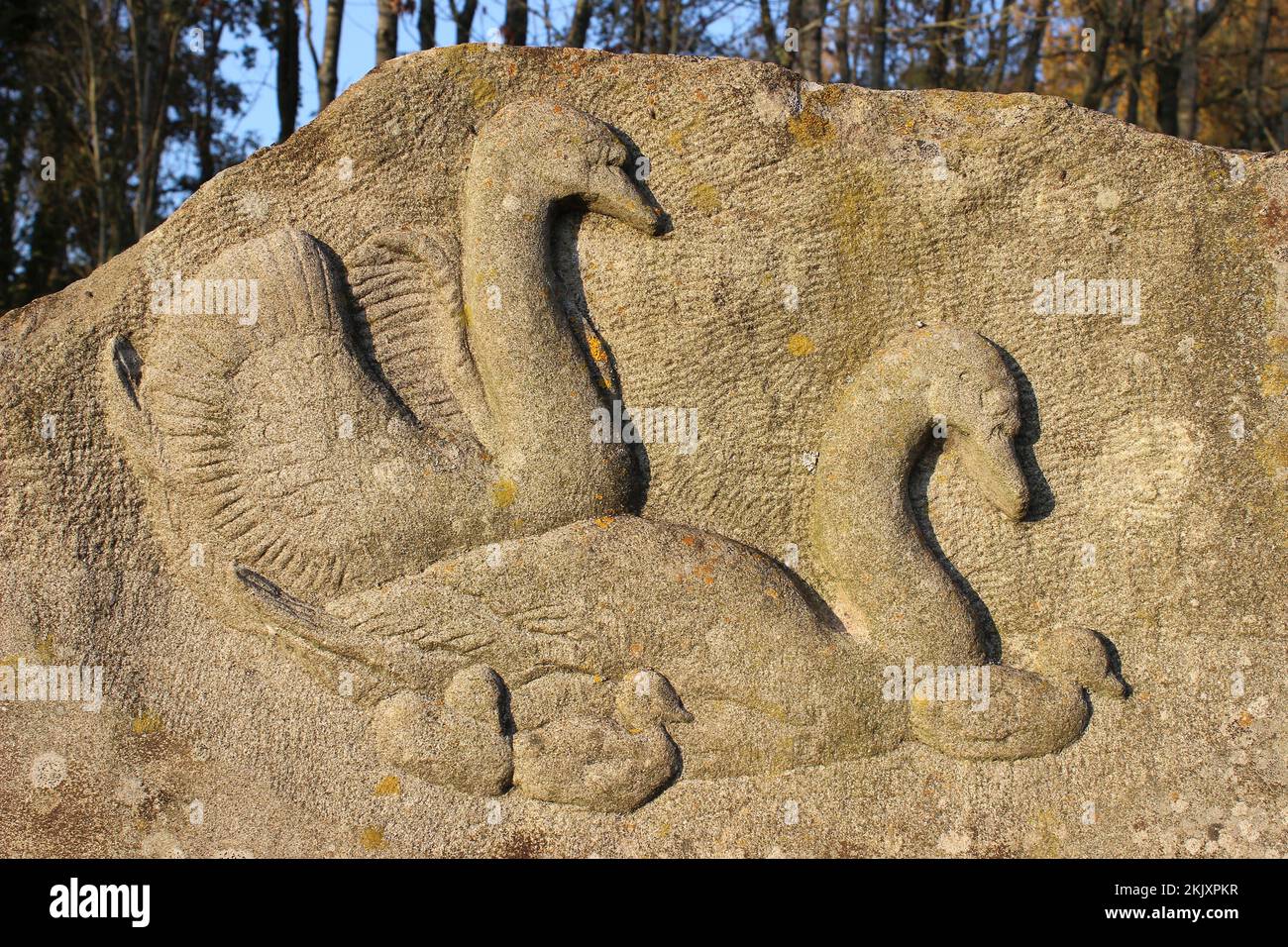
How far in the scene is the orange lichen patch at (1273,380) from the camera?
3.35 m

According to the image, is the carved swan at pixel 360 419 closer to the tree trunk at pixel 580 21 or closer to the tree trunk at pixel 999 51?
the tree trunk at pixel 580 21

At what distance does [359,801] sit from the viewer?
9.91 ft

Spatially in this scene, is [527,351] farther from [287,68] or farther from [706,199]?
[287,68]

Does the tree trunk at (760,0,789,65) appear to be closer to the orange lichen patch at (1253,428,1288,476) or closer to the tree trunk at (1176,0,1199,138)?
the tree trunk at (1176,0,1199,138)

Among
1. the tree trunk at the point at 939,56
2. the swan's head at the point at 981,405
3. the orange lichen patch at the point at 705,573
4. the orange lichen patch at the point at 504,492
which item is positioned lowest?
the orange lichen patch at the point at 705,573

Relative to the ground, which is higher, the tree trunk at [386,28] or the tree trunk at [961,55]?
the tree trunk at [961,55]

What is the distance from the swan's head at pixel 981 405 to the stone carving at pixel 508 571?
31 cm

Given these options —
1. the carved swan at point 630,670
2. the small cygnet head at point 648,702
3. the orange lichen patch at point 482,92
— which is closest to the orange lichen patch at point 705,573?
the carved swan at point 630,670

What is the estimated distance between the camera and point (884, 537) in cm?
317

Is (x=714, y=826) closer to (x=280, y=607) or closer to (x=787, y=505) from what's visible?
(x=787, y=505)

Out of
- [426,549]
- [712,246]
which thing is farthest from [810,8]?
[426,549]

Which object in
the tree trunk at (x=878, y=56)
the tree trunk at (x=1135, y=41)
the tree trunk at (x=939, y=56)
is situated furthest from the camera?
the tree trunk at (x=939, y=56)

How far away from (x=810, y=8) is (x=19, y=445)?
745cm

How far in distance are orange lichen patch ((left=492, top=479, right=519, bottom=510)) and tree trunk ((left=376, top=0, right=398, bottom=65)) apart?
4.97 meters
